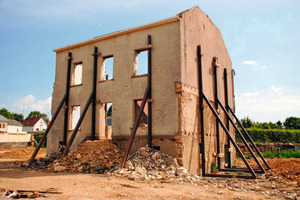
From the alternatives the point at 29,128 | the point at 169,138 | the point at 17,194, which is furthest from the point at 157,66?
the point at 29,128

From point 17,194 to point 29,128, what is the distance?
2849 inches

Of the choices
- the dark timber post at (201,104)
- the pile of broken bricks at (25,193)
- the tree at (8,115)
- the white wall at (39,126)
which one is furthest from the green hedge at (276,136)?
the tree at (8,115)

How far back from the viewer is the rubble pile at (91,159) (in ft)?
36.7

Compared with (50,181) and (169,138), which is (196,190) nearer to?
(169,138)

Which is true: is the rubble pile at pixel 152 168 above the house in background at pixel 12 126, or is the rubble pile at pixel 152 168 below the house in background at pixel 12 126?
below

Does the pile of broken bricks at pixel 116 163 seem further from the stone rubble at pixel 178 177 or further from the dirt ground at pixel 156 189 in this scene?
the dirt ground at pixel 156 189

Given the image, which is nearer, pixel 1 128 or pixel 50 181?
pixel 50 181

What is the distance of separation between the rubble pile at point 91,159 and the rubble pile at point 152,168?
4.64ft

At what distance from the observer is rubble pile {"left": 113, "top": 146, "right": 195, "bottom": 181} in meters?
9.56

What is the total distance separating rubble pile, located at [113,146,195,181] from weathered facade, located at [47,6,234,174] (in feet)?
1.56

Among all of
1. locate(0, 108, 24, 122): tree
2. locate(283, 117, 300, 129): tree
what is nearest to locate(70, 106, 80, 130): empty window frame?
locate(283, 117, 300, 129): tree

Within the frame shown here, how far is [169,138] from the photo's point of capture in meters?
11.1

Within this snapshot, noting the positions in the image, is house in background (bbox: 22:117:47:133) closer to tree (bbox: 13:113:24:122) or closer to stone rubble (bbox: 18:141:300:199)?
tree (bbox: 13:113:24:122)

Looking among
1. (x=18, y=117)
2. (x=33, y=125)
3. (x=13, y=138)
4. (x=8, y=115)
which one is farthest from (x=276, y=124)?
(x=18, y=117)
